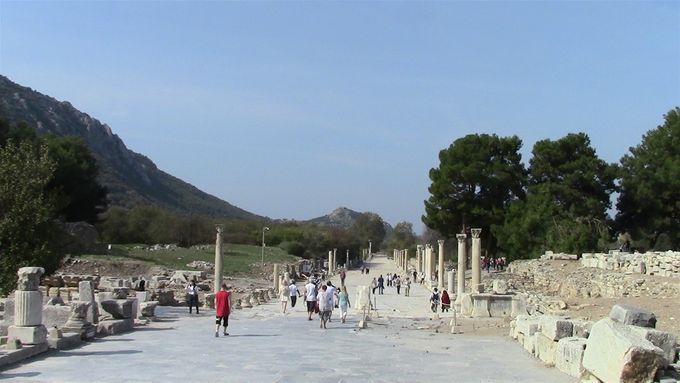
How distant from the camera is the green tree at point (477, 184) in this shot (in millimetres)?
56594

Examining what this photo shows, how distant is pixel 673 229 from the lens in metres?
48.0

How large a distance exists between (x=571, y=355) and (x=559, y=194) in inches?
1616

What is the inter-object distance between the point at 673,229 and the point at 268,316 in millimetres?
33754

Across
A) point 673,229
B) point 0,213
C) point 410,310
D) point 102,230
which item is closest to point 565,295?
point 410,310

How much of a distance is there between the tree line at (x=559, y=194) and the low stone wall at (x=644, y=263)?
10.5 metres

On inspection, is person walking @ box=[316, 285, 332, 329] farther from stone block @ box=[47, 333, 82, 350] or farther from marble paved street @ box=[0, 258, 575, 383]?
stone block @ box=[47, 333, 82, 350]

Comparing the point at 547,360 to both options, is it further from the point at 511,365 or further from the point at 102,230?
the point at 102,230

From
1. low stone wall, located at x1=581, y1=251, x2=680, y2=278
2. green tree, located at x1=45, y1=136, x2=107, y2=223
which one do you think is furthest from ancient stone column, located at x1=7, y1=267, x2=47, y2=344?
green tree, located at x1=45, y1=136, x2=107, y2=223

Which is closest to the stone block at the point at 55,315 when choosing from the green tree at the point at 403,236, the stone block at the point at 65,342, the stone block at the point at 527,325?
the stone block at the point at 65,342

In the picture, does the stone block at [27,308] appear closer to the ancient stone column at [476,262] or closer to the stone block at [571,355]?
the stone block at [571,355]

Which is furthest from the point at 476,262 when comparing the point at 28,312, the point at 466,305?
the point at 28,312

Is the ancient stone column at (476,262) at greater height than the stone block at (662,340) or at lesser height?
greater

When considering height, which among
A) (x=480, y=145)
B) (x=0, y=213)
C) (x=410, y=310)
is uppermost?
(x=480, y=145)

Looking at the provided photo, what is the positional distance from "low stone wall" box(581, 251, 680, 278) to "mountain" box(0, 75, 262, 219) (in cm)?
7175
